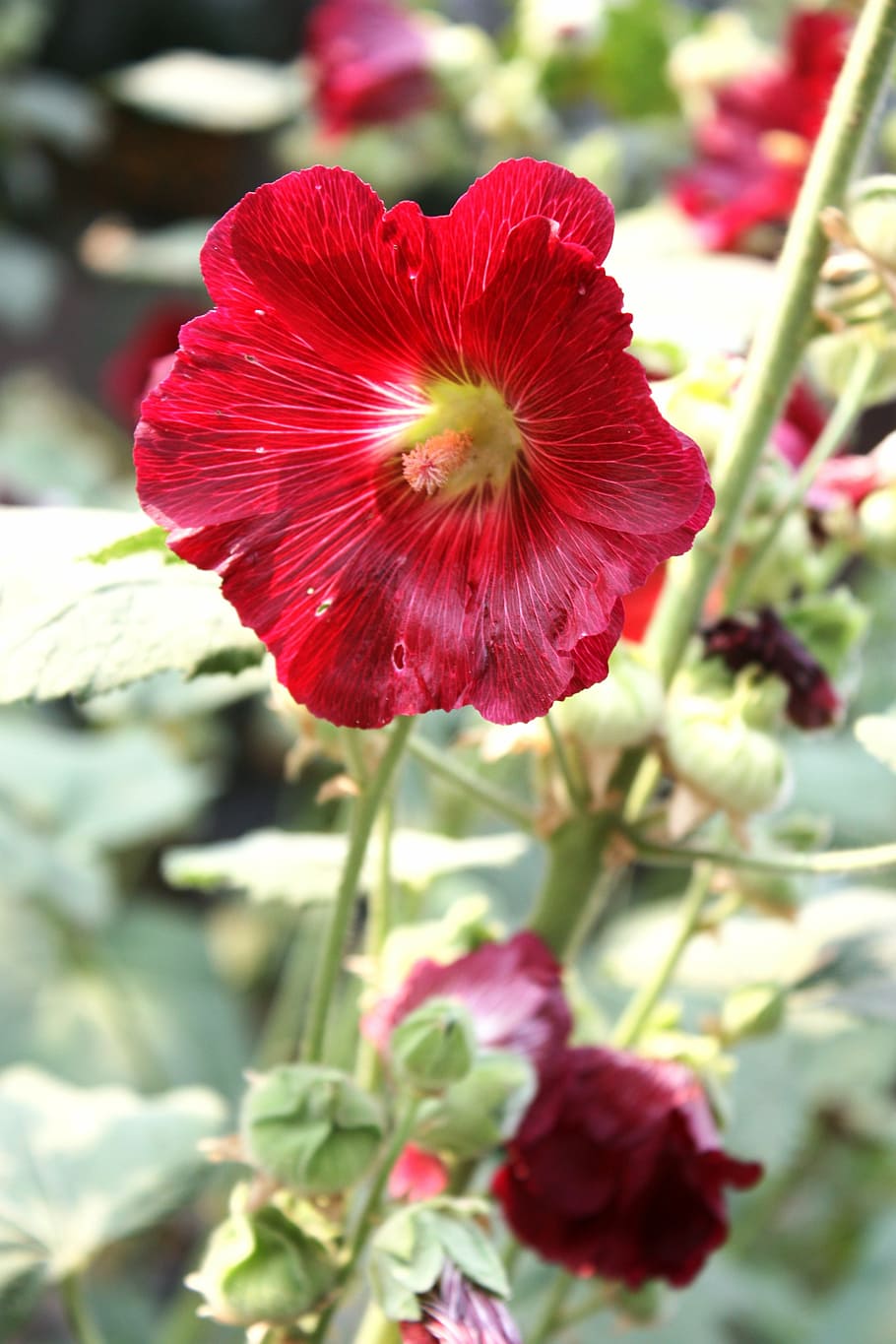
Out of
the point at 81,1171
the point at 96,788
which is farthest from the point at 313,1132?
the point at 96,788

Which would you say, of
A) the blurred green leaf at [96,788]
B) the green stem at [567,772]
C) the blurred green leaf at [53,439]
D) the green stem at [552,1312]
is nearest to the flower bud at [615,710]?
the green stem at [567,772]

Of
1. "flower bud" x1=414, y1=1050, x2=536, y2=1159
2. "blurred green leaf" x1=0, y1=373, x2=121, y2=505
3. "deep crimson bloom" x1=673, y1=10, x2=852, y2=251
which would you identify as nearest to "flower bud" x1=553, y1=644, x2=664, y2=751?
"flower bud" x1=414, y1=1050, x2=536, y2=1159

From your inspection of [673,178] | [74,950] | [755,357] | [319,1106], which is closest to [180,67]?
[673,178]

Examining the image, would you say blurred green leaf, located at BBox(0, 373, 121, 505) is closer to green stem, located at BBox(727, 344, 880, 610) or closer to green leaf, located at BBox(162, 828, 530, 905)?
green leaf, located at BBox(162, 828, 530, 905)

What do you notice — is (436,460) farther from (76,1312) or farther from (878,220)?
(76,1312)

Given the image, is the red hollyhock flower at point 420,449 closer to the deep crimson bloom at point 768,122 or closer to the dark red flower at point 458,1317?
the dark red flower at point 458,1317

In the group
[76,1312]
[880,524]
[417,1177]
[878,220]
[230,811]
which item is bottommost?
[230,811]
